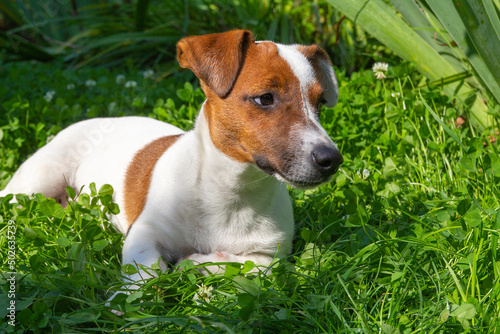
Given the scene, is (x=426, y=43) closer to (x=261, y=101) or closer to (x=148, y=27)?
(x=261, y=101)

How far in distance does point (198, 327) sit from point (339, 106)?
265 cm

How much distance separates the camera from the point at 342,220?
120 inches

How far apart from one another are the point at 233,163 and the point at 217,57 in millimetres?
510

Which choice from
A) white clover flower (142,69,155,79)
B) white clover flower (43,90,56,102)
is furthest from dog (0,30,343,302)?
white clover flower (142,69,155,79)

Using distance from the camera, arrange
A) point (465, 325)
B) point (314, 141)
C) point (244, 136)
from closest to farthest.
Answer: point (465, 325) → point (314, 141) → point (244, 136)

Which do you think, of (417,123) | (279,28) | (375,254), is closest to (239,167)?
(375,254)

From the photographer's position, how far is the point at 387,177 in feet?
11.3

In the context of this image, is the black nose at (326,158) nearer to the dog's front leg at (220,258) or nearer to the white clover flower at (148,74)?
the dog's front leg at (220,258)

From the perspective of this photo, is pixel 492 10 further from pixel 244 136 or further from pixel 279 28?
pixel 279 28

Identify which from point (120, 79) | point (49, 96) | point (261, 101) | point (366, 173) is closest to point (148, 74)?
point (120, 79)

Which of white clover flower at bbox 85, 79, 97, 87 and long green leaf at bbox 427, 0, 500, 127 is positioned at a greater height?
long green leaf at bbox 427, 0, 500, 127

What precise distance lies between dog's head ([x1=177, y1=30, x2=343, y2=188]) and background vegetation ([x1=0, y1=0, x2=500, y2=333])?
0.45 meters

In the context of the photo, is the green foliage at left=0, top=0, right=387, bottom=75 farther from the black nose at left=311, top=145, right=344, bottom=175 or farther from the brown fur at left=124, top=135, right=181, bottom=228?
the black nose at left=311, top=145, right=344, bottom=175

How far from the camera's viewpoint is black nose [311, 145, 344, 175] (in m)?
2.33
